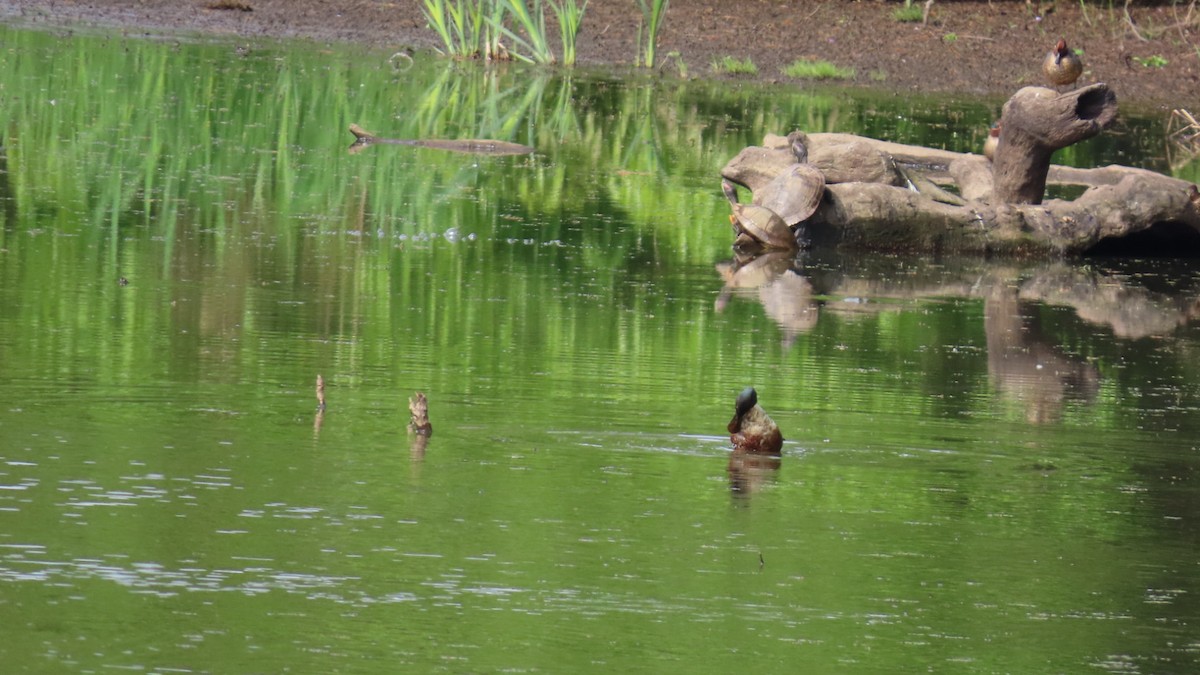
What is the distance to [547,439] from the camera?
23.2ft

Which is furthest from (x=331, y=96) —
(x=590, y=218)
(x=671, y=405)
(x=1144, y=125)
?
(x=671, y=405)

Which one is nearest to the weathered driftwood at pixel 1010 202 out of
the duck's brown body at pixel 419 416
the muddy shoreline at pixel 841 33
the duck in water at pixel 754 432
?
the duck in water at pixel 754 432

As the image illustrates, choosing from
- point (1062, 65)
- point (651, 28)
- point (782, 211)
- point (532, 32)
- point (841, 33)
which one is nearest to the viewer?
point (782, 211)

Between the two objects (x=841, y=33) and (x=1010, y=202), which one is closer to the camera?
(x=1010, y=202)

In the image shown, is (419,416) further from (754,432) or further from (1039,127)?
(1039,127)

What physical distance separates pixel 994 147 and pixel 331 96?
23.6 feet

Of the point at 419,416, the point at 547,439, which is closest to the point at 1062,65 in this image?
the point at 547,439

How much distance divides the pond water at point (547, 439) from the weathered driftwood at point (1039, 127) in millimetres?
900

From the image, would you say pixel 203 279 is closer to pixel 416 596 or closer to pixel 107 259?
pixel 107 259

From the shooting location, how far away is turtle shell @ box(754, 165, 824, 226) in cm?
1277

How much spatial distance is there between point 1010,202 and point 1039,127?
27.6 inches

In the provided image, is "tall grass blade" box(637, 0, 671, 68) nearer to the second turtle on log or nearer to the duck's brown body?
the second turtle on log

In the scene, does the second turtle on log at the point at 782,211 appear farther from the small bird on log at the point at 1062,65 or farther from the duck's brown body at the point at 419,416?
the duck's brown body at the point at 419,416

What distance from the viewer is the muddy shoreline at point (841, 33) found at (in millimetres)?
25578
